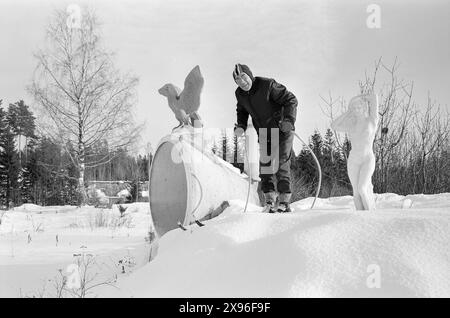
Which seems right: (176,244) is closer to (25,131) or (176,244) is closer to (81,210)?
(81,210)

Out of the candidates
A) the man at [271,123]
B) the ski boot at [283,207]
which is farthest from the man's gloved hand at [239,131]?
the ski boot at [283,207]

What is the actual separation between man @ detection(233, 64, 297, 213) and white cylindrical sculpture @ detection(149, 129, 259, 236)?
484 mm

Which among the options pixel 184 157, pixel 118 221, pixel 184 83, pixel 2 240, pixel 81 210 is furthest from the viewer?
pixel 81 210

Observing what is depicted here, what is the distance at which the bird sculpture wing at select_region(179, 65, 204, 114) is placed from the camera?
449 centimetres

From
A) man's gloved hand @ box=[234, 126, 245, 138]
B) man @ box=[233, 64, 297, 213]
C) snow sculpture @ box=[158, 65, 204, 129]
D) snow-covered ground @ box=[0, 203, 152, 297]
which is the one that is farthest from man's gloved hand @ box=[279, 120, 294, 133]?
snow-covered ground @ box=[0, 203, 152, 297]

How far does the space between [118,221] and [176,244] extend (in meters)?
5.43

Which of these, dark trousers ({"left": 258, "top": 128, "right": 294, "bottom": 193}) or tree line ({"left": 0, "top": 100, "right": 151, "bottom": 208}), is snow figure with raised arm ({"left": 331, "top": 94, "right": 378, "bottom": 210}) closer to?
dark trousers ({"left": 258, "top": 128, "right": 294, "bottom": 193})

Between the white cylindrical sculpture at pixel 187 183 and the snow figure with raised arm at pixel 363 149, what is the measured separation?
3.98ft

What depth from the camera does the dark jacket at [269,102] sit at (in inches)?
141

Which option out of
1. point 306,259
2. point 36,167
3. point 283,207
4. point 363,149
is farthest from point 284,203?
point 36,167

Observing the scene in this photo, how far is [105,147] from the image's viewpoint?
1355cm

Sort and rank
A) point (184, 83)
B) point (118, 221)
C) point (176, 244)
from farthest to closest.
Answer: point (118, 221)
point (184, 83)
point (176, 244)

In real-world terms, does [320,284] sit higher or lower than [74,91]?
lower
